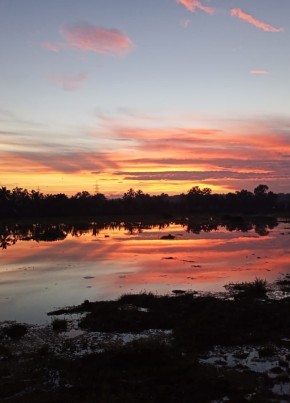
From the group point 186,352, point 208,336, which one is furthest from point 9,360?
point 208,336

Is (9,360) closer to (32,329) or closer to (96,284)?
(32,329)

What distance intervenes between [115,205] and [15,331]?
6011 inches

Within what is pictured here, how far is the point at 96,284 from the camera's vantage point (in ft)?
101

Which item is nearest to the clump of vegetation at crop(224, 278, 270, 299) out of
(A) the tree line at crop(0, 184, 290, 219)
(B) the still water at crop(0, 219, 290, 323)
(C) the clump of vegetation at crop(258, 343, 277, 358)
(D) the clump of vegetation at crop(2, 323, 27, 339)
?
(B) the still water at crop(0, 219, 290, 323)

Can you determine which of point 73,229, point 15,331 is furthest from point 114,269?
point 73,229

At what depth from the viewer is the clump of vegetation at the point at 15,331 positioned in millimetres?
→ 17778

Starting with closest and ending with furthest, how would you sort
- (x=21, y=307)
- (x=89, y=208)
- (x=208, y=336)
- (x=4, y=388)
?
(x=4, y=388)
(x=208, y=336)
(x=21, y=307)
(x=89, y=208)

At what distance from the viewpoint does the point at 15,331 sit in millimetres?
17984

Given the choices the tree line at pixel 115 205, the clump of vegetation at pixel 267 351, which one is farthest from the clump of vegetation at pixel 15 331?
the tree line at pixel 115 205

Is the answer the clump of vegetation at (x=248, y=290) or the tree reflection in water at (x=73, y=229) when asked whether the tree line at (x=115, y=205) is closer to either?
the tree reflection in water at (x=73, y=229)

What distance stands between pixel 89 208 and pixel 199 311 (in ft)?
454

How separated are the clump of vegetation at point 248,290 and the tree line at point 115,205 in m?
115

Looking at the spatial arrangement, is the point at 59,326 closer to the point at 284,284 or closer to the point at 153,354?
the point at 153,354

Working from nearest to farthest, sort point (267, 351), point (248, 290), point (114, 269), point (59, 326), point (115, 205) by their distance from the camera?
point (267, 351), point (59, 326), point (248, 290), point (114, 269), point (115, 205)
